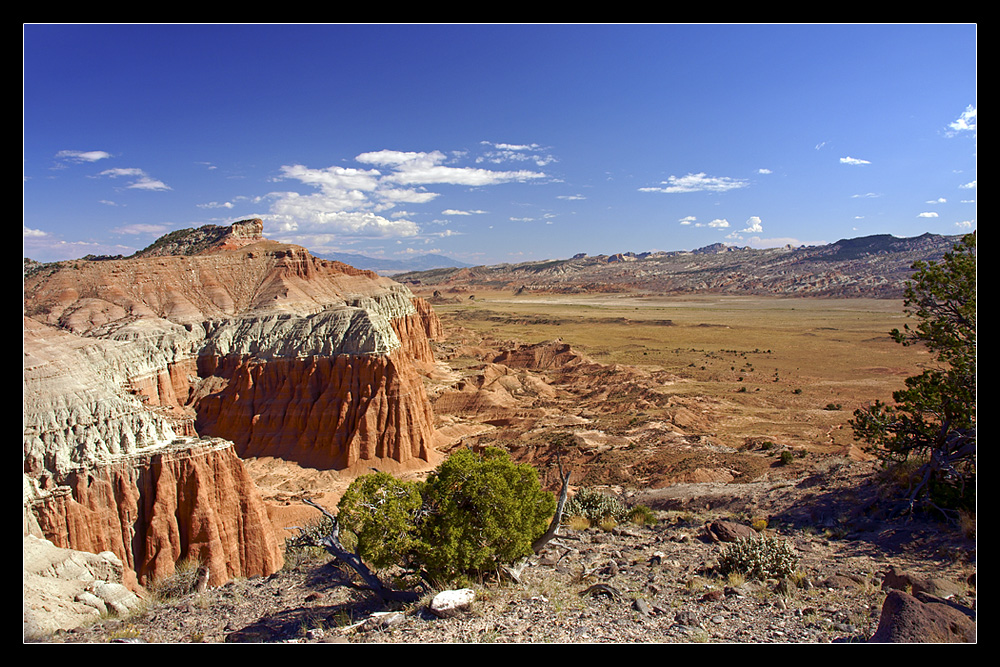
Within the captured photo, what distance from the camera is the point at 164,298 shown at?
151ft

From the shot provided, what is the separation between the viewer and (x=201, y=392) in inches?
1527

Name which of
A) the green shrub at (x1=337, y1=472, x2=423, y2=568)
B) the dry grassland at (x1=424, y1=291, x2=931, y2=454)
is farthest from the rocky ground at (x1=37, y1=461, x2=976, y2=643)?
the dry grassland at (x1=424, y1=291, x2=931, y2=454)

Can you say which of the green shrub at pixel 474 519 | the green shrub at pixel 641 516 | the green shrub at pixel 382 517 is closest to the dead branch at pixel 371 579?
the green shrub at pixel 382 517

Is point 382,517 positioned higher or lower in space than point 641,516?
higher

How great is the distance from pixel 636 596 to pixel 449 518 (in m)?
4.11

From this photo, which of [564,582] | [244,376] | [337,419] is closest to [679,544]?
[564,582]

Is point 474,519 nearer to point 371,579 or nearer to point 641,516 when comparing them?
point 371,579

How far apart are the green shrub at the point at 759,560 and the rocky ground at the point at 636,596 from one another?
27 centimetres

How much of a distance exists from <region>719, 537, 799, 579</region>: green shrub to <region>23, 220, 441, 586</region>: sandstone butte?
16.9 metres

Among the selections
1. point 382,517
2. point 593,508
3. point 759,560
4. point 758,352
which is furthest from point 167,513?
point 758,352

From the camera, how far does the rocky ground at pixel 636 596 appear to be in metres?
8.95

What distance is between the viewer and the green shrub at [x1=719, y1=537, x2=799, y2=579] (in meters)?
11.6
